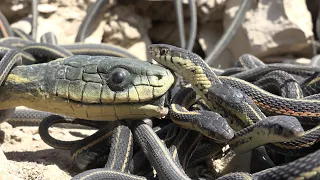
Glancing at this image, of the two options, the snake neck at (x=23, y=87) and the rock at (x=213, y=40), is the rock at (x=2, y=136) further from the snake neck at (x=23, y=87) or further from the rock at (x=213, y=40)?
the rock at (x=213, y=40)

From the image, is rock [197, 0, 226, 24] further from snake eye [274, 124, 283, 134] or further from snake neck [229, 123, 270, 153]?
snake eye [274, 124, 283, 134]

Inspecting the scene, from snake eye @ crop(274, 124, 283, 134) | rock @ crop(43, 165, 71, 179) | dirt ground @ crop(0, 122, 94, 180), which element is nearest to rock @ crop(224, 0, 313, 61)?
dirt ground @ crop(0, 122, 94, 180)

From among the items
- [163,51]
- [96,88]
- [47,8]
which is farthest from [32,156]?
[47,8]

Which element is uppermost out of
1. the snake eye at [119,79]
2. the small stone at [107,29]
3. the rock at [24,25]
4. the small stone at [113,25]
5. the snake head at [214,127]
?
the snake eye at [119,79]

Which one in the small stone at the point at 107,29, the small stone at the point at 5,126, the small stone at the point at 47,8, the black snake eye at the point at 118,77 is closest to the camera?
the black snake eye at the point at 118,77

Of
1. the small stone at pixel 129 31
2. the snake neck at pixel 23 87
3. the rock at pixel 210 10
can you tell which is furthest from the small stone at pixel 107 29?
the snake neck at pixel 23 87

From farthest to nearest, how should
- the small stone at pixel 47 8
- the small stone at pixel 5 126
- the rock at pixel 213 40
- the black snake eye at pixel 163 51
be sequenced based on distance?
the rock at pixel 213 40 → the small stone at pixel 47 8 → the small stone at pixel 5 126 → the black snake eye at pixel 163 51
